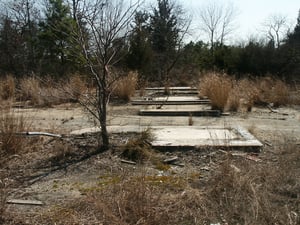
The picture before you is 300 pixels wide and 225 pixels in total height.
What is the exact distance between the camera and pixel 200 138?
491cm

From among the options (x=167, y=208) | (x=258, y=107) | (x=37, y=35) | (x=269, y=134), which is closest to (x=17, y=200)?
(x=167, y=208)

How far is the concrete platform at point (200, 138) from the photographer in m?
4.47

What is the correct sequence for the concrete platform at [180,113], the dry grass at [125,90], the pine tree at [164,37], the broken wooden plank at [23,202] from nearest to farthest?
the broken wooden plank at [23,202] → the concrete platform at [180,113] → the dry grass at [125,90] → the pine tree at [164,37]

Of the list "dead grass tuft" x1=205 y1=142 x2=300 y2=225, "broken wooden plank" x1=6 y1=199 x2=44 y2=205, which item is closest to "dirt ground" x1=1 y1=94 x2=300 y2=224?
"broken wooden plank" x1=6 y1=199 x2=44 y2=205

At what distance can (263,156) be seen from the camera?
4.28 metres

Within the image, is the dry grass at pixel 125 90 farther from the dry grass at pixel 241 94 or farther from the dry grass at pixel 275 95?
the dry grass at pixel 275 95

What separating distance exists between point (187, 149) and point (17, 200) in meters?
2.15

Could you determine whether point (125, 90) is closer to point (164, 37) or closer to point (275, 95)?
point (275, 95)

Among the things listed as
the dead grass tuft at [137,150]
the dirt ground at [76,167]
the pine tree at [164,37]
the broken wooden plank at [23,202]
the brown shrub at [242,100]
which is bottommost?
the broken wooden plank at [23,202]

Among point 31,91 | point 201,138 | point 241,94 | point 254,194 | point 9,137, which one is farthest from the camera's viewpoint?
point 31,91

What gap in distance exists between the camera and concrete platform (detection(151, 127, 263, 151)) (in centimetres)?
447

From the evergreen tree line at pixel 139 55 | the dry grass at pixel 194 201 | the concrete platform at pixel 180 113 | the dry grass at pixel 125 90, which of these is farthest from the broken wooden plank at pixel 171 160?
the evergreen tree line at pixel 139 55

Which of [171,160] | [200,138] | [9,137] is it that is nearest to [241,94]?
[200,138]

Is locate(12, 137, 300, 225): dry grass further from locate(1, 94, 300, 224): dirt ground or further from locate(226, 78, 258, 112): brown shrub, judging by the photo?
locate(226, 78, 258, 112): brown shrub
